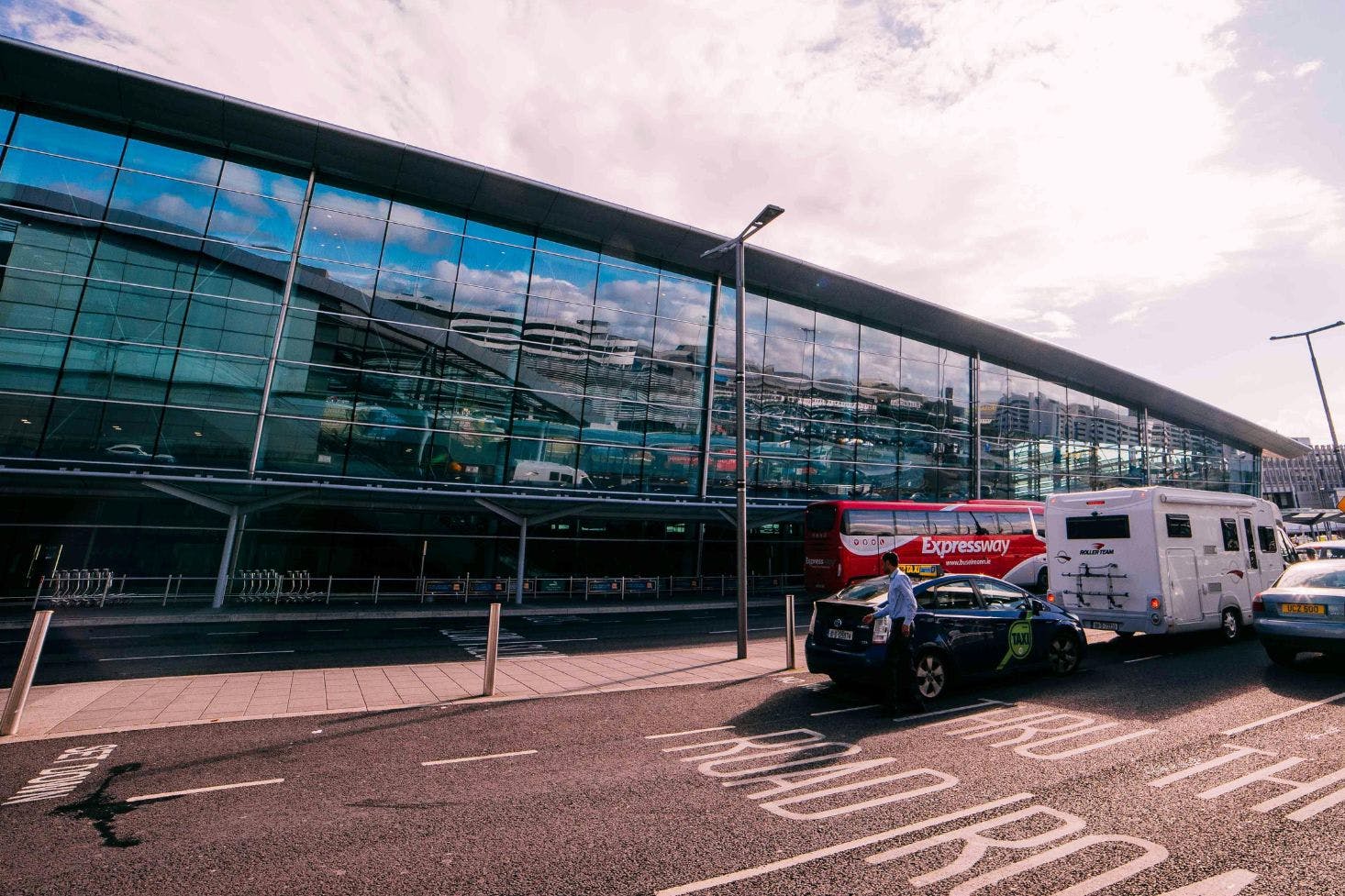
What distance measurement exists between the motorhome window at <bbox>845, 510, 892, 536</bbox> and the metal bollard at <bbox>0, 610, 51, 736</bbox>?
671 inches

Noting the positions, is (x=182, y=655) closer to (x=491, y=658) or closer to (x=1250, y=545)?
(x=491, y=658)

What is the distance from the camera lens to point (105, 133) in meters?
18.5

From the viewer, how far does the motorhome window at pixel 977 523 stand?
20422 mm

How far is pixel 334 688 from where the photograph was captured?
8.80 meters

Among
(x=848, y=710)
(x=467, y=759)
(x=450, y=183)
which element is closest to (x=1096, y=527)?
(x=848, y=710)

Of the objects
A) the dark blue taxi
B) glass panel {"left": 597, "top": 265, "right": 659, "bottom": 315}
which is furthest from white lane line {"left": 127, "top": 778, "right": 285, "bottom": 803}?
glass panel {"left": 597, "top": 265, "right": 659, "bottom": 315}

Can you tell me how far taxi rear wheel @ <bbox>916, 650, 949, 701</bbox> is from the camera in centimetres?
771

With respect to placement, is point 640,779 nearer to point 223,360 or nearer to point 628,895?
point 628,895

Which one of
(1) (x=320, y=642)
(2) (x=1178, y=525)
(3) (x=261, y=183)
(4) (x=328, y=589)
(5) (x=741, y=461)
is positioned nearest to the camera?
(2) (x=1178, y=525)

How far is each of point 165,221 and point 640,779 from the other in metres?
22.7

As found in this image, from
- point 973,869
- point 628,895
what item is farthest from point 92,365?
point 973,869

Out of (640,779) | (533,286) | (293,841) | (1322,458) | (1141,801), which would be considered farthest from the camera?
(1322,458)

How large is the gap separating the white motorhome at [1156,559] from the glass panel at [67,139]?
2746cm

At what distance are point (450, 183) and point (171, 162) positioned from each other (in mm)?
8260
